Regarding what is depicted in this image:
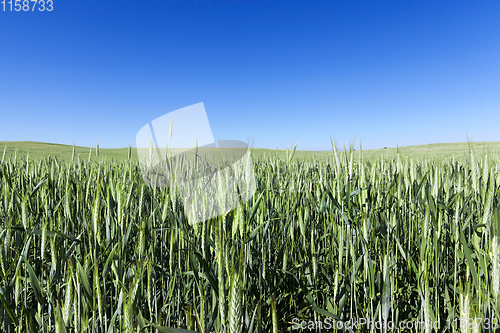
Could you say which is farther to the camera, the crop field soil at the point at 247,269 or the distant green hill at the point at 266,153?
the distant green hill at the point at 266,153

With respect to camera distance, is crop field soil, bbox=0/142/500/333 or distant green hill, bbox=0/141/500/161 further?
distant green hill, bbox=0/141/500/161

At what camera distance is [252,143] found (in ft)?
4.50

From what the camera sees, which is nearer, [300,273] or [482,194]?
[300,273]

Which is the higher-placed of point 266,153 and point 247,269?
point 266,153

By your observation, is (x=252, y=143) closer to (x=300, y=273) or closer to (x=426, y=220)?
(x=300, y=273)

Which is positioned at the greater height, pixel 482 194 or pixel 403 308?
pixel 482 194

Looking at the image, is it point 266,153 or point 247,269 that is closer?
point 247,269

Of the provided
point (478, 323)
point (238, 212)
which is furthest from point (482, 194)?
point (238, 212)

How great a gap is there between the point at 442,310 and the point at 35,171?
299cm

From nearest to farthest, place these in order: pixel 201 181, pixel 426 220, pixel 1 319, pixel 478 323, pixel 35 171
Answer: pixel 478 323
pixel 1 319
pixel 426 220
pixel 201 181
pixel 35 171

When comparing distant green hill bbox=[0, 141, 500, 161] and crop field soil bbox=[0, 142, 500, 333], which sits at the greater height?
distant green hill bbox=[0, 141, 500, 161]

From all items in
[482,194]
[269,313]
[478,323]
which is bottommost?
[269,313]

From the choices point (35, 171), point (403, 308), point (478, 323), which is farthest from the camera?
point (35, 171)

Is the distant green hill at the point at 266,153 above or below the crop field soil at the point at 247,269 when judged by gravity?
above
